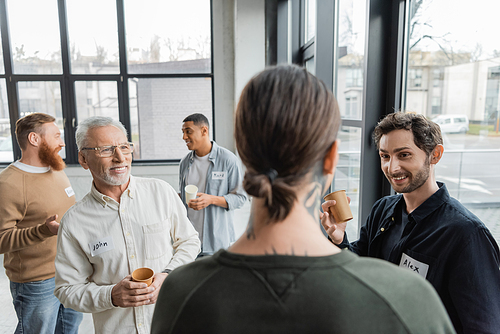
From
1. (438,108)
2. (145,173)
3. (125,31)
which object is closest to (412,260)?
(438,108)

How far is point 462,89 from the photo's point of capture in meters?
1.33

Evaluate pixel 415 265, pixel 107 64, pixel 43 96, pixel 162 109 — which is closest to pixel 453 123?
pixel 415 265

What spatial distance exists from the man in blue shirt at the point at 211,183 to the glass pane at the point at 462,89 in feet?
4.99

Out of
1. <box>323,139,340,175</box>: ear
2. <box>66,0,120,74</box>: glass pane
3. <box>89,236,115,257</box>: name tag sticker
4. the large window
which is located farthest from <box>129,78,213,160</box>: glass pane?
<box>323,139,340,175</box>: ear

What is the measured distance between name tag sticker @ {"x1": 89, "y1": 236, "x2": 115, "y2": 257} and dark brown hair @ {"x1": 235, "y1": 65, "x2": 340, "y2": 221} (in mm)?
1050

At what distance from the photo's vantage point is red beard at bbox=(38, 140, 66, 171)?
2.06 meters

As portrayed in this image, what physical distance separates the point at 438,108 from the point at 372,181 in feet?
1.84

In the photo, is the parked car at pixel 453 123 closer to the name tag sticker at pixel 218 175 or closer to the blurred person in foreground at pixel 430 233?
the blurred person in foreground at pixel 430 233

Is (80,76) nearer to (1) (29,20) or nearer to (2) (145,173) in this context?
(1) (29,20)

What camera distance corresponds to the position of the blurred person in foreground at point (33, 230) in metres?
1.81

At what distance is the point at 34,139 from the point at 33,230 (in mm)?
A: 628

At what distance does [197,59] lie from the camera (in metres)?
5.59

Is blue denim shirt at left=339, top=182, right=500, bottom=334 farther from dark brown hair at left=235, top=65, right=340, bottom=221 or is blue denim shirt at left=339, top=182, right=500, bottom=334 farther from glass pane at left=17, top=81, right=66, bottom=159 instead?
glass pane at left=17, top=81, right=66, bottom=159

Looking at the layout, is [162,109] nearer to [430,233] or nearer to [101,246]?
[101,246]
